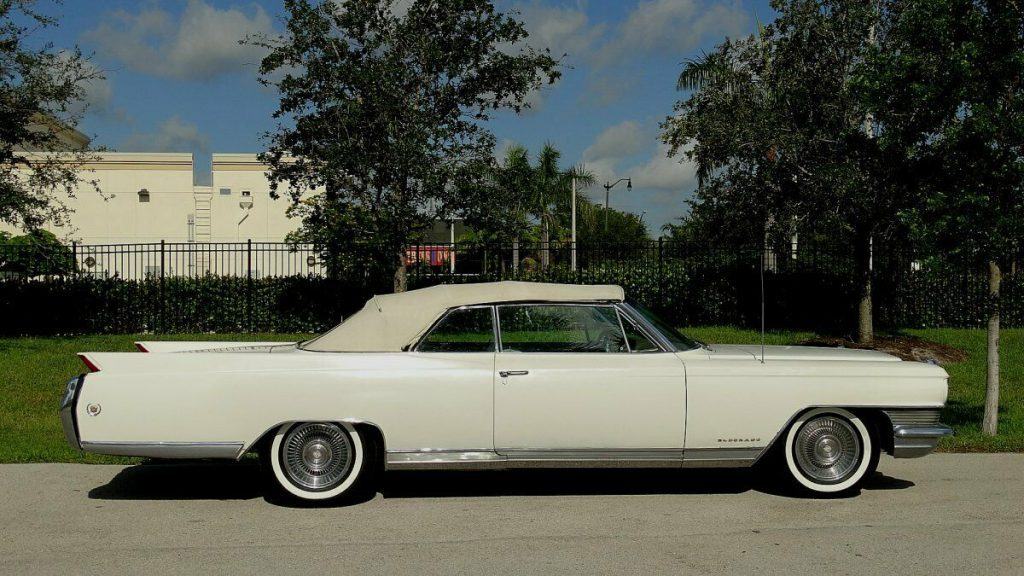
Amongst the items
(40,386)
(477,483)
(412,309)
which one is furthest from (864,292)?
(40,386)

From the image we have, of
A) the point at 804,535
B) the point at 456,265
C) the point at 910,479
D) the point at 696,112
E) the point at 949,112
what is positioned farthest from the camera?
the point at 456,265

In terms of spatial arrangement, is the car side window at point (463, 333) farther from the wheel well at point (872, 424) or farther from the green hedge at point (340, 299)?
the green hedge at point (340, 299)

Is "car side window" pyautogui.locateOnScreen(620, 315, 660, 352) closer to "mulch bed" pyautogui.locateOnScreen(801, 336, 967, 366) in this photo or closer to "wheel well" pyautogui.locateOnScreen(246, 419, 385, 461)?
"wheel well" pyautogui.locateOnScreen(246, 419, 385, 461)

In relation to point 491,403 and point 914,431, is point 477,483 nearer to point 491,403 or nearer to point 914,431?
point 491,403

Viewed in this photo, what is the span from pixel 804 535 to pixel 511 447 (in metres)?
1.89

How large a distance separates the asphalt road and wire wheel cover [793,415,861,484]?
0.21 meters

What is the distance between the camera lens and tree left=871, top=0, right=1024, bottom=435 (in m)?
8.12

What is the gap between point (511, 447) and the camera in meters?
6.10

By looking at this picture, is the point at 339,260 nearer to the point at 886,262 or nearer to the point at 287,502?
the point at 886,262

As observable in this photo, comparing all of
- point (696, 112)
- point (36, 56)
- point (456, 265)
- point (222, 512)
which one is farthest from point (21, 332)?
point (222, 512)

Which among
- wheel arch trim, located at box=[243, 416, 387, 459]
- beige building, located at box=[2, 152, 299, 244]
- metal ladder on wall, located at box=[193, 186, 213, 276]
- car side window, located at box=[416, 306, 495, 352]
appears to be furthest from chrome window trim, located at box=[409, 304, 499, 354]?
metal ladder on wall, located at box=[193, 186, 213, 276]

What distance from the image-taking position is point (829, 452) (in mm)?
6410

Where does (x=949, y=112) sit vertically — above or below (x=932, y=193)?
above

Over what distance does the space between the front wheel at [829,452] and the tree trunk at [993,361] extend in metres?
3.08
